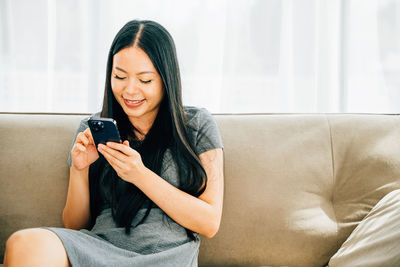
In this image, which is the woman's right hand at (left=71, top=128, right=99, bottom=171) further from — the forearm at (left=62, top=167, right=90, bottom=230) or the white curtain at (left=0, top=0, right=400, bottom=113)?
the white curtain at (left=0, top=0, right=400, bottom=113)

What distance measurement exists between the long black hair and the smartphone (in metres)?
0.18

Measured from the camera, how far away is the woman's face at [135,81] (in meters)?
1.04

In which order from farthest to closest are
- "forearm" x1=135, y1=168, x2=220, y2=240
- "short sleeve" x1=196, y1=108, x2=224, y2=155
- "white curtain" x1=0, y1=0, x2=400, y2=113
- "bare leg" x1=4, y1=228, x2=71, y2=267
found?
1. "white curtain" x1=0, y1=0, x2=400, y2=113
2. "short sleeve" x1=196, y1=108, x2=224, y2=155
3. "forearm" x1=135, y1=168, x2=220, y2=240
4. "bare leg" x1=4, y1=228, x2=71, y2=267

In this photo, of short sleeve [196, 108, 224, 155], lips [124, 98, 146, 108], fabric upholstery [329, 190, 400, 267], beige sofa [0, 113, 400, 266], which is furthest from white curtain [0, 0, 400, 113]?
fabric upholstery [329, 190, 400, 267]

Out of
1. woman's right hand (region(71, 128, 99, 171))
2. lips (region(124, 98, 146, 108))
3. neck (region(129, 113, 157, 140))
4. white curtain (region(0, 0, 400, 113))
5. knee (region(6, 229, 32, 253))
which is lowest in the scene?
knee (region(6, 229, 32, 253))

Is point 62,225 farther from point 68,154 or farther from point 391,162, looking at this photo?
point 391,162

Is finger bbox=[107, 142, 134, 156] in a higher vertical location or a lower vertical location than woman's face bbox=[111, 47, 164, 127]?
lower

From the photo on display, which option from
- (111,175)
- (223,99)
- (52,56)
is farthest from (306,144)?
(52,56)

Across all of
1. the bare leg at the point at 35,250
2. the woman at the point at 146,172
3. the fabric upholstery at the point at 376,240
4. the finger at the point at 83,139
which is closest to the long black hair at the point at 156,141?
the woman at the point at 146,172

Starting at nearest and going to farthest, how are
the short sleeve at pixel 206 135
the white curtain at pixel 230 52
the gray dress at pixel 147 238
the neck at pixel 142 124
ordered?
the gray dress at pixel 147 238
the short sleeve at pixel 206 135
the neck at pixel 142 124
the white curtain at pixel 230 52

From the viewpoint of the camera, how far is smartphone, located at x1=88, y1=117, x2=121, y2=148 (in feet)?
3.04

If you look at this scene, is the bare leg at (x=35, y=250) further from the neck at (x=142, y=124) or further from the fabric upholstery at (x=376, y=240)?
the fabric upholstery at (x=376, y=240)

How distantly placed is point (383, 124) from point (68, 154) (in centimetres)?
111

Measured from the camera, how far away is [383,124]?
127cm
